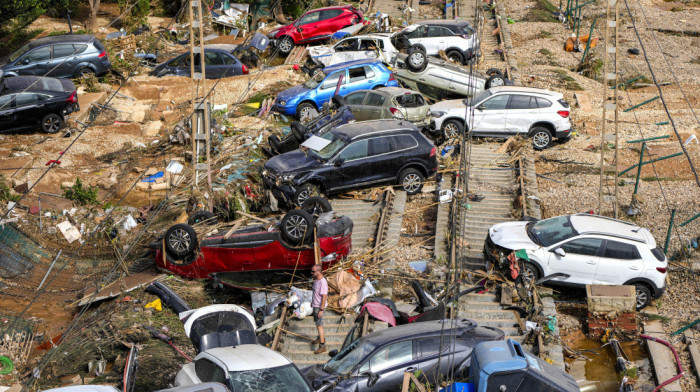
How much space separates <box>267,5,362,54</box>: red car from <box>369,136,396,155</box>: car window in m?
11.7

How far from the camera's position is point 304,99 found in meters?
20.8

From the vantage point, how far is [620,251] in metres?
13.2

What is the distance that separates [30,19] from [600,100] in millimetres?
22977

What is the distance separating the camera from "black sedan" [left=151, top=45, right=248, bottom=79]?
2400cm

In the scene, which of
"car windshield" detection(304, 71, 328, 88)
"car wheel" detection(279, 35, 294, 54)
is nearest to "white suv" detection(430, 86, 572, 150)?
"car windshield" detection(304, 71, 328, 88)

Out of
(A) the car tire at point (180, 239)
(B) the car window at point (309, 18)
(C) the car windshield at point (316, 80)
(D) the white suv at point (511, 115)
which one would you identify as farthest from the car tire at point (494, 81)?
(A) the car tire at point (180, 239)

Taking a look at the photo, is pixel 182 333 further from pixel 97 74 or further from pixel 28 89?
pixel 97 74

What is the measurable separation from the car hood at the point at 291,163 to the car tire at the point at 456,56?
10689 mm

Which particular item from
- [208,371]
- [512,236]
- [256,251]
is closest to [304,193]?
[256,251]

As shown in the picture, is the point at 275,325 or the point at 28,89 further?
the point at 28,89

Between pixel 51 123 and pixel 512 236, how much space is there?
13999mm

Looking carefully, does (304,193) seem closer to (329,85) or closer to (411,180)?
(411,180)

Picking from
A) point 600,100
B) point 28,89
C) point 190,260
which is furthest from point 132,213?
point 600,100

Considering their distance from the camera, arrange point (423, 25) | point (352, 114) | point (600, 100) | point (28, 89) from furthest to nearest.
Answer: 1. point (423, 25)
2. point (600, 100)
3. point (28, 89)
4. point (352, 114)
